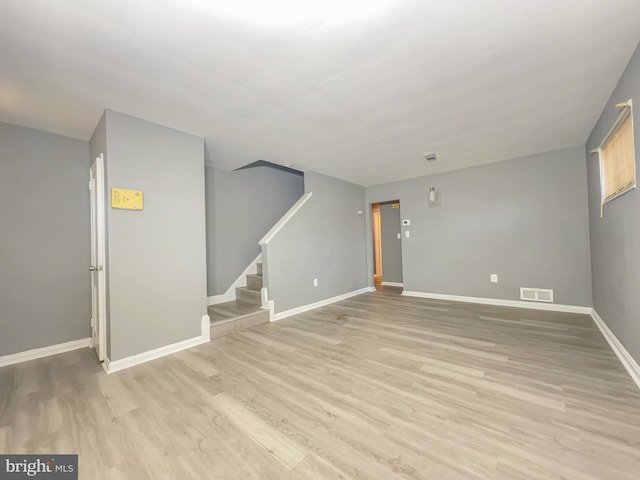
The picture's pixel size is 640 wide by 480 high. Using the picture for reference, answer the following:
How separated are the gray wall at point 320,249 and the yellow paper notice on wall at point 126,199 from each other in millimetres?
1746

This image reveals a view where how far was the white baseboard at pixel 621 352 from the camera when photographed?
1.94 m

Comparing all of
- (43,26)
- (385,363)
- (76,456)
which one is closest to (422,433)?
(385,363)

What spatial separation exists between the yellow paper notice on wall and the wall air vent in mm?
5374

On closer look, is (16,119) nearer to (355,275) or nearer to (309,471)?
(309,471)

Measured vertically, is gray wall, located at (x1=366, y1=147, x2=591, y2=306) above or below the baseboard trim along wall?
above

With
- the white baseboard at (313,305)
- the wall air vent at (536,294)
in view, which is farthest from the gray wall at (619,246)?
the white baseboard at (313,305)

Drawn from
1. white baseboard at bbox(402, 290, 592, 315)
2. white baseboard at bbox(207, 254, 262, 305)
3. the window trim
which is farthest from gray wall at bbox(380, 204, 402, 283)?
the window trim

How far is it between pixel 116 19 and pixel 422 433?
115 inches

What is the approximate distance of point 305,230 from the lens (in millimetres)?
4434

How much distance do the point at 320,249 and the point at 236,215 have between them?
163 cm

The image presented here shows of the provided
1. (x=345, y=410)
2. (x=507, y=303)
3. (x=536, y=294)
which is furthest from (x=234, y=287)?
(x=536, y=294)

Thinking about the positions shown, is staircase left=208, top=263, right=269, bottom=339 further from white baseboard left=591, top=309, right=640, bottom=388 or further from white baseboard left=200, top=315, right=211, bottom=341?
white baseboard left=591, top=309, right=640, bottom=388

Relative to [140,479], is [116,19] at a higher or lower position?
higher

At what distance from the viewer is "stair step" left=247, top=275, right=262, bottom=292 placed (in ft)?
14.2
